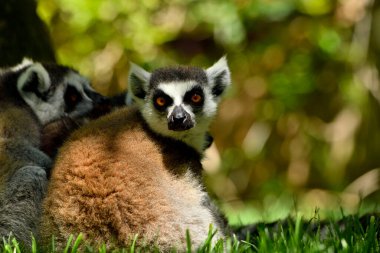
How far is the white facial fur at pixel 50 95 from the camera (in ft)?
18.2

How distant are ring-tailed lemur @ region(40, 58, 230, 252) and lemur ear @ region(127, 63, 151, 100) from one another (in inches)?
6.9

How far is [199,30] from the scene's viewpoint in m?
12.7

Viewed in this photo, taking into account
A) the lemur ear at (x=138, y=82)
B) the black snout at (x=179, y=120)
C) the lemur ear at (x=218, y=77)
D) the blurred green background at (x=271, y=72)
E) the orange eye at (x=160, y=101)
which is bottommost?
the black snout at (x=179, y=120)

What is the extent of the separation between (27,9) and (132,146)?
3.31m

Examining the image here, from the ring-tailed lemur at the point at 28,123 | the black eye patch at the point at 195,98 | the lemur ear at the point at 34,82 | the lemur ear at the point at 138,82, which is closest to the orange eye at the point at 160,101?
the black eye patch at the point at 195,98

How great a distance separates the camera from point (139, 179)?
3818 millimetres

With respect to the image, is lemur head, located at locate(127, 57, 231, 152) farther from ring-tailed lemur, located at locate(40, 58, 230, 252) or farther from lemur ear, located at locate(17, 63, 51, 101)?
lemur ear, located at locate(17, 63, 51, 101)

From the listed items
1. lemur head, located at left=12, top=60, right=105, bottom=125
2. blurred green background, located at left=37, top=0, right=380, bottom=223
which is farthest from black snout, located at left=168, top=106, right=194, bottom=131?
blurred green background, located at left=37, top=0, right=380, bottom=223

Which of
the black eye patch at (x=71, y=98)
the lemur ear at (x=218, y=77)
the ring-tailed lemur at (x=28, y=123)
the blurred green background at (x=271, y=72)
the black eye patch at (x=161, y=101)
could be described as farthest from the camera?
the blurred green background at (x=271, y=72)

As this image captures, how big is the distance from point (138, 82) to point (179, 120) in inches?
27.7

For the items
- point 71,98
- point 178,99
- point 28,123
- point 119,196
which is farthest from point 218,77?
point 119,196

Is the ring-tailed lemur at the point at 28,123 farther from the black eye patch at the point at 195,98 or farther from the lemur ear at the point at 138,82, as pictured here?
the black eye patch at the point at 195,98

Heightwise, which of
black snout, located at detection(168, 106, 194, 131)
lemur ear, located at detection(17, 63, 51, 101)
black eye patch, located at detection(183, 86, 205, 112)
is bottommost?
black snout, located at detection(168, 106, 194, 131)

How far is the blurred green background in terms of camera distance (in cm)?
1157
